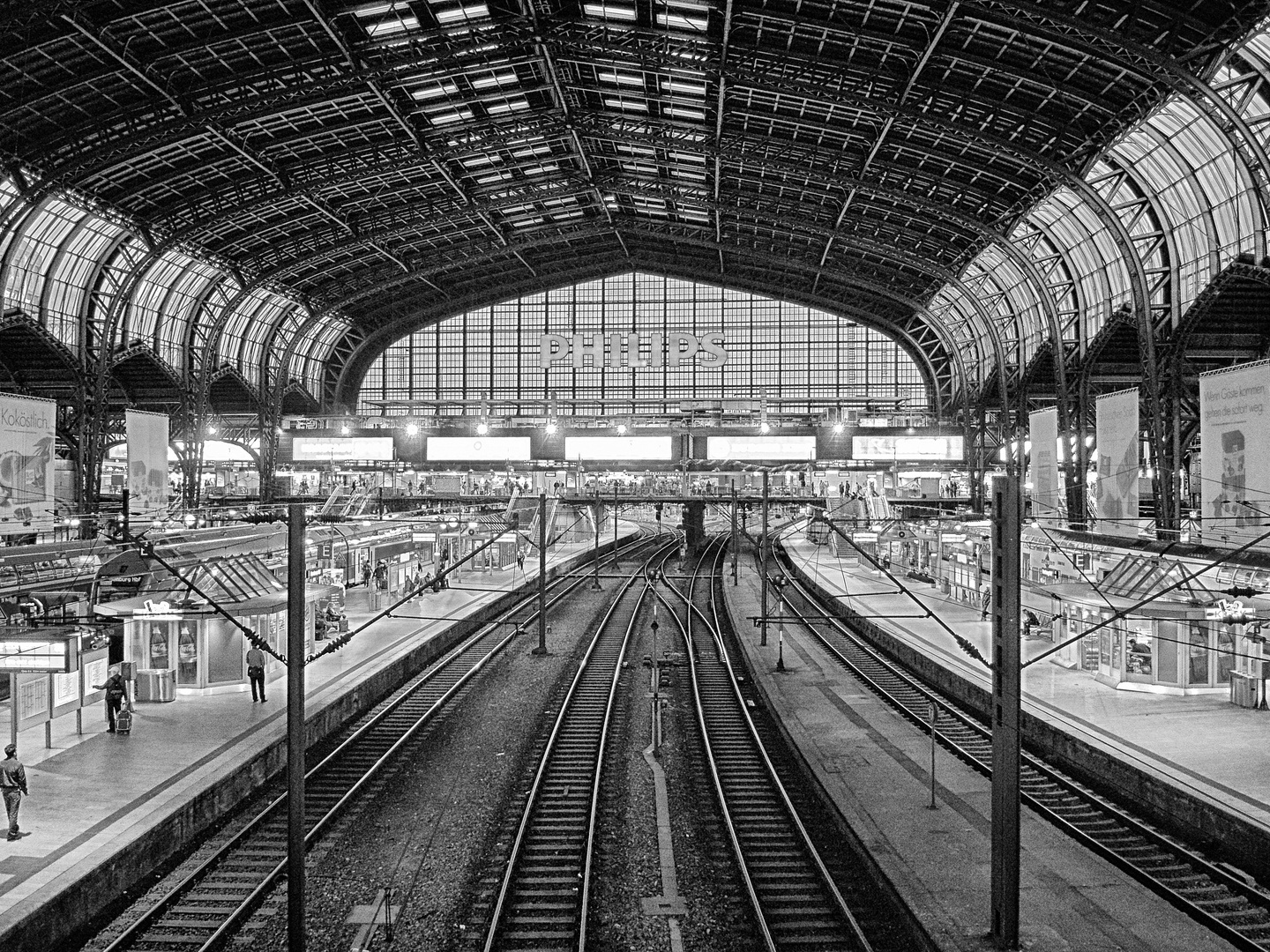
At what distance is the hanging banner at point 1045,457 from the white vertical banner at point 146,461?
1112 inches

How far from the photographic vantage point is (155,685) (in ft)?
66.9

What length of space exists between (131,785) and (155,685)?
629 centimetres

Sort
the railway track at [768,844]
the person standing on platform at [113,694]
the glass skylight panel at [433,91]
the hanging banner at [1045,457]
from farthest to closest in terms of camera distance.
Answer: the glass skylight panel at [433,91] → the hanging banner at [1045,457] → the person standing on platform at [113,694] → the railway track at [768,844]

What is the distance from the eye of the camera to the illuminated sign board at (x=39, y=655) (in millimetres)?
14641

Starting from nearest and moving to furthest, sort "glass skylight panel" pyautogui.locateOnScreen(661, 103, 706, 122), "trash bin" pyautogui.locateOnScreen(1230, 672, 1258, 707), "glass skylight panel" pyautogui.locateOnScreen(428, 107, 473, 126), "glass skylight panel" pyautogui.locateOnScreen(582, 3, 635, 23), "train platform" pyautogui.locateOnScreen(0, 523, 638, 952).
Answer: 1. "train platform" pyautogui.locateOnScreen(0, 523, 638, 952)
2. "trash bin" pyautogui.locateOnScreen(1230, 672, 1258, 707)
3. "glass skylight panel" pyautogui.locateOnScreen(582, 3, 635, 23)
4. "glass skylight panel" pyautogui.locateOnScreen(428, 107, 473, 126)
5. "glass skylight panel" pyautogui.locateOnScreen(661, 103, 706, 122)

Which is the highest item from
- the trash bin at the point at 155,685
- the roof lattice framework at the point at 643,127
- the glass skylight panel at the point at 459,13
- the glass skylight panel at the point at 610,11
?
the glass skylight panel at the point at 610,11

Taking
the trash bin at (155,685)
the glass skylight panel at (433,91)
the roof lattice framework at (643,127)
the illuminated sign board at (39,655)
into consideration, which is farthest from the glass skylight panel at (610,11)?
the illuminated sign board at (39,655)

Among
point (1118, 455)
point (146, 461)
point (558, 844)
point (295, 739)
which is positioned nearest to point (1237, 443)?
point (1118, 455)

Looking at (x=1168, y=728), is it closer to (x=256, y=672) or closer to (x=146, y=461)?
(x=256, y=672)

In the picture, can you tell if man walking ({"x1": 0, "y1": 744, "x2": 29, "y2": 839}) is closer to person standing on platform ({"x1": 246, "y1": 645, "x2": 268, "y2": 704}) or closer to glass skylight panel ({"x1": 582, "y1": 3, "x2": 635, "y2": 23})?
person standing on platform ({"x1": 246, "y1": 645, "x2": 268, "y2": 704})

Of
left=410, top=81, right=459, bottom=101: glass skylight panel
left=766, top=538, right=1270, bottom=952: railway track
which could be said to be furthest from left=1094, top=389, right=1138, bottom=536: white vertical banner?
left=410, top=81, right=459, bottom=101: glass skylight panel

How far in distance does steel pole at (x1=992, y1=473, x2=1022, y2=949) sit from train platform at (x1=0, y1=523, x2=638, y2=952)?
34.8 feet

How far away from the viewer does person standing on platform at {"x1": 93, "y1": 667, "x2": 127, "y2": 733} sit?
57.9 feet

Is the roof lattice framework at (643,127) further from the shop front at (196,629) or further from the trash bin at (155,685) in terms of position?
the trash bin at (155,685)
